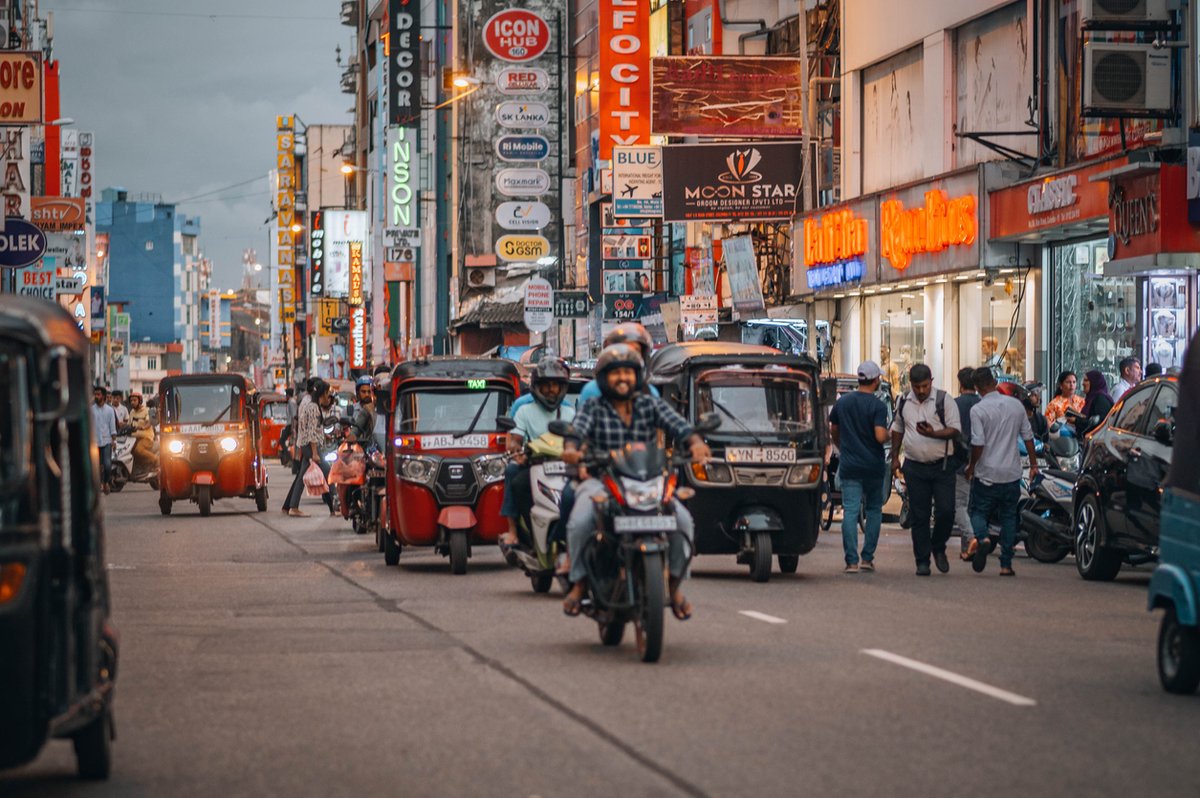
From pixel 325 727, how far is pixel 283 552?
13043mm

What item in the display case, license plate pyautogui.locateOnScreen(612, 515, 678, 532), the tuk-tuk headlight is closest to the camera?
license plate pyautogui.locateOnScreen(612, 515, 678, 532)

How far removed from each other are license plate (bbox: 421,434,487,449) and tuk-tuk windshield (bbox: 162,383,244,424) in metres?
13.1

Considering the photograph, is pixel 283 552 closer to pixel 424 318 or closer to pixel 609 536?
pixel 609 536

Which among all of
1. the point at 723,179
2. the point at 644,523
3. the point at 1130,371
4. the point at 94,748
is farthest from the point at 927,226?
the point at 94,748

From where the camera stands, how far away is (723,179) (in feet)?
133

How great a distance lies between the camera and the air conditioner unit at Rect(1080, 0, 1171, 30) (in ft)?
85.0

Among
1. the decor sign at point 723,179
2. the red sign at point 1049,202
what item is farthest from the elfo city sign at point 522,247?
the red sign at point 1049,202

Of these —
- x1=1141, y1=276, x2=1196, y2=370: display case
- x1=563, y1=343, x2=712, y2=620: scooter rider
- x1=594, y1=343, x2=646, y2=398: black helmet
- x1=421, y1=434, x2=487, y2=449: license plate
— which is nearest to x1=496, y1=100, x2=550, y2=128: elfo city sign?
x1=1141, y1=276, x2=1196, y2=370: display case

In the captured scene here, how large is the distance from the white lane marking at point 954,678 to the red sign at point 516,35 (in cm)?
4721

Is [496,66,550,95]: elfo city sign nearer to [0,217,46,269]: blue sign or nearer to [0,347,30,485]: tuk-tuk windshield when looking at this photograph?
[0,217,46,269]: blue sign

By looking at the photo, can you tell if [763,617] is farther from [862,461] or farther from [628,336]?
[862,461]

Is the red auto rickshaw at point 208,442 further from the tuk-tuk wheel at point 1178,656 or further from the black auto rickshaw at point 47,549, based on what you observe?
the black auto rickshaw at point 47,549

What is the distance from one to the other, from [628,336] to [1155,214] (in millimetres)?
12762

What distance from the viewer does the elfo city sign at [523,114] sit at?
58844 mm
